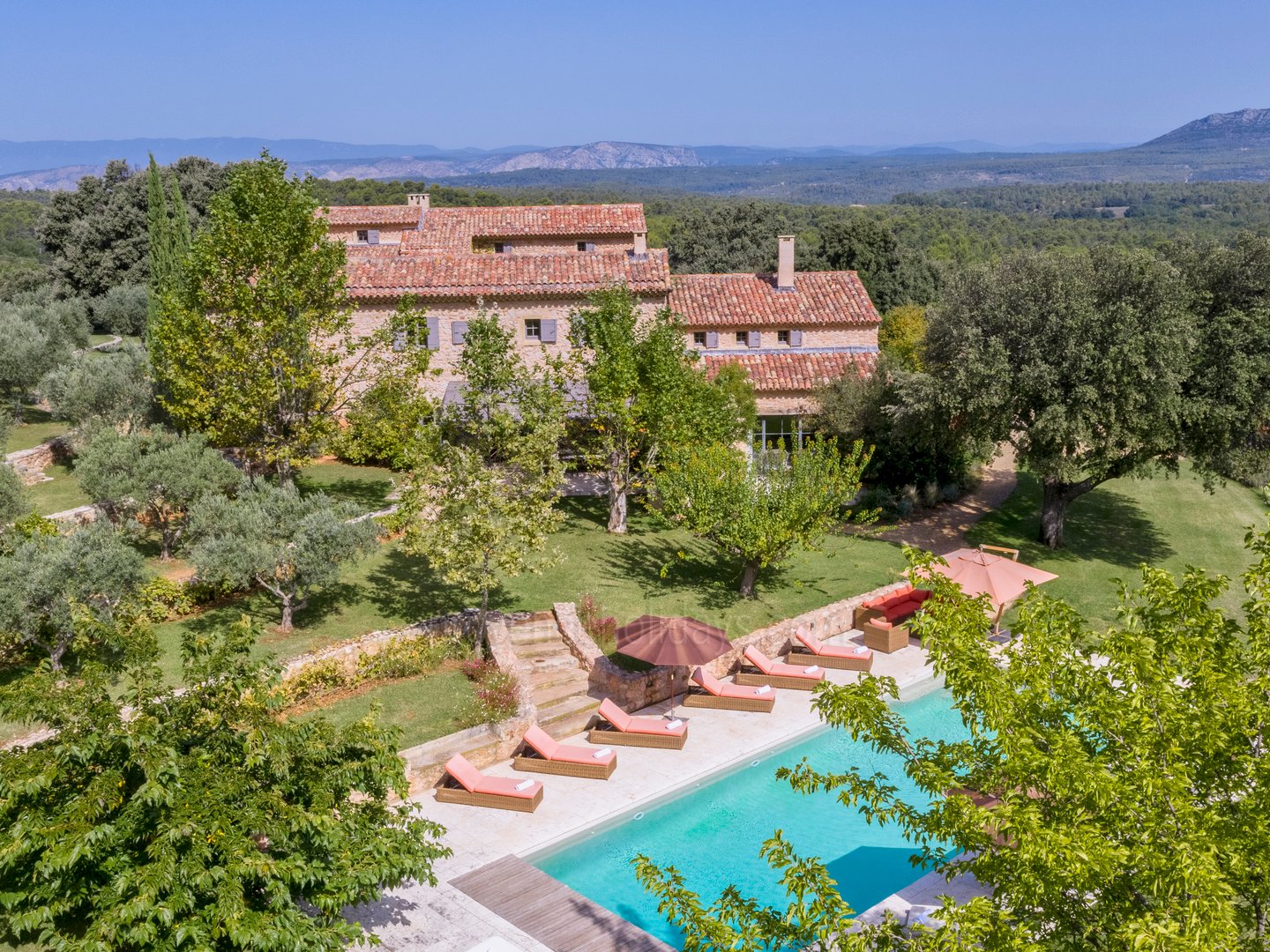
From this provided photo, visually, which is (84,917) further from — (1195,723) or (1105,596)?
(1105,596)

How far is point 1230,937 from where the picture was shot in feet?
21.3

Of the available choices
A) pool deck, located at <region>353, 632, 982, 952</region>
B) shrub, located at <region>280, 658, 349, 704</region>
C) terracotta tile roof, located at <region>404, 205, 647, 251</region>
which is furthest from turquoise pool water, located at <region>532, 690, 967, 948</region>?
terracotta tile roof, located at <region>404, 205, 647, 251</region>

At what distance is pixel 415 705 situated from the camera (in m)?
18.0

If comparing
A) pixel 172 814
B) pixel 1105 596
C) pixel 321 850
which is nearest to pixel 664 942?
pixel 321 850

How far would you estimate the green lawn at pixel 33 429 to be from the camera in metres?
32.3

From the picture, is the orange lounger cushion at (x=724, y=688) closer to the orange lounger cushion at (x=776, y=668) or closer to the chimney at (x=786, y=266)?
the orange lounger cushion at (x=776, y=668)

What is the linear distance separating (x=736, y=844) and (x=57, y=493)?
23306 millimetres

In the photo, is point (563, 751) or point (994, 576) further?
point (994, 576)

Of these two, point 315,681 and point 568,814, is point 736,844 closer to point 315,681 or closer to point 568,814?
point 568,814

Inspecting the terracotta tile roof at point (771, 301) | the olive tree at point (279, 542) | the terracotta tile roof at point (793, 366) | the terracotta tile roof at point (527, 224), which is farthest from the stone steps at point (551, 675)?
the terracotta tile roof at point (527, 224)

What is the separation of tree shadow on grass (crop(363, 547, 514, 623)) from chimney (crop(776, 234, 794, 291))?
21517mm

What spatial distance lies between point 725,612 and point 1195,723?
593 inches

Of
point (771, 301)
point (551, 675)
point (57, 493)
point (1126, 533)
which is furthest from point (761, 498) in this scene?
point (57, 493)

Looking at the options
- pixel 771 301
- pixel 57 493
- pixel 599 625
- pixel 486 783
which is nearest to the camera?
pixel 486 783
